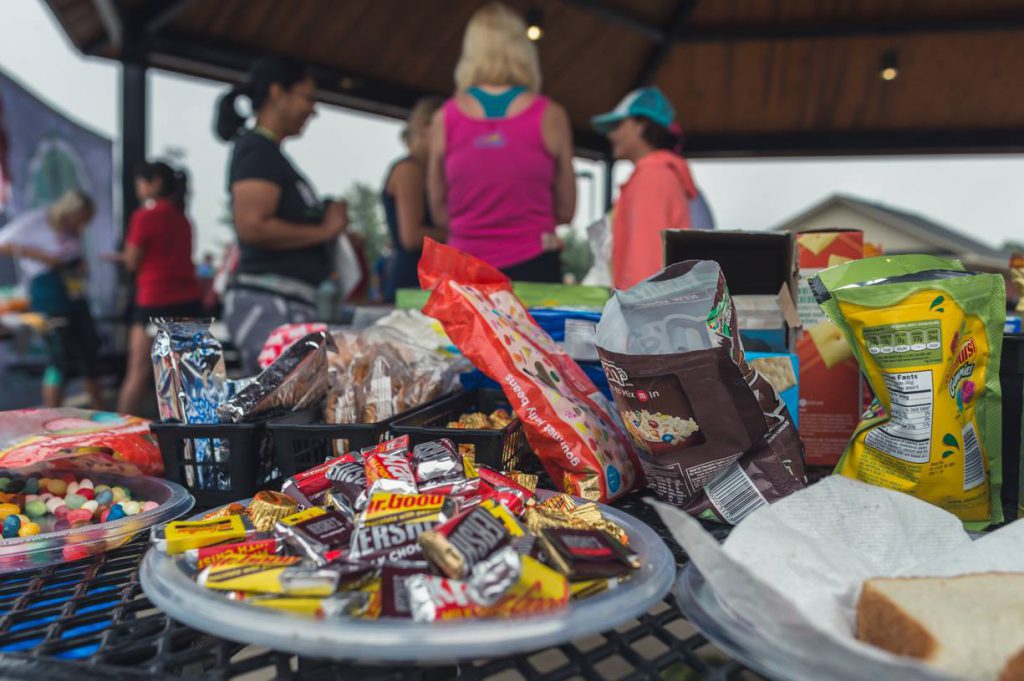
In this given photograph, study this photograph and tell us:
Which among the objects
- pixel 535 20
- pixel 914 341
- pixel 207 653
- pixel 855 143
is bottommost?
pixel 207 653

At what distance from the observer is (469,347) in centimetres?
82

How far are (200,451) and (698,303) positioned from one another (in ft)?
2.10

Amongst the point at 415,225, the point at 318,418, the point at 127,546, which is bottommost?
the point at 127,546

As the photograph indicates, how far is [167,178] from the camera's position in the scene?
3254 millimetres

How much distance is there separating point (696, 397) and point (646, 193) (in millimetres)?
1558

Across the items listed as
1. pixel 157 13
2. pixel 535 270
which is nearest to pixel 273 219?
pixel 535 270

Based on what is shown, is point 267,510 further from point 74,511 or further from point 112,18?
point 112,18

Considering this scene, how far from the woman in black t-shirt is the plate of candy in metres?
1.43

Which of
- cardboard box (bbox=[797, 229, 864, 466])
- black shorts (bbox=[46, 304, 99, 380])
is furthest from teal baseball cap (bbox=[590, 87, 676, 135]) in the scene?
black shorts (bbox=[46, 304, 99, 380])

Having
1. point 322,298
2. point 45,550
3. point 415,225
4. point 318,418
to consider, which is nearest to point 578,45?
point 415,225

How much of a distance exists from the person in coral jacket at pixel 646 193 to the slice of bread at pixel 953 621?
1.35 metres

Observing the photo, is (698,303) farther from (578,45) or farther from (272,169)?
(578,45)

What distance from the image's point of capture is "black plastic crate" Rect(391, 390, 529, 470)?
802mm

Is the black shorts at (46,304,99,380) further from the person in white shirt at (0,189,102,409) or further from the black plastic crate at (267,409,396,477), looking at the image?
the black plastic crate at (267,409,396,477)
